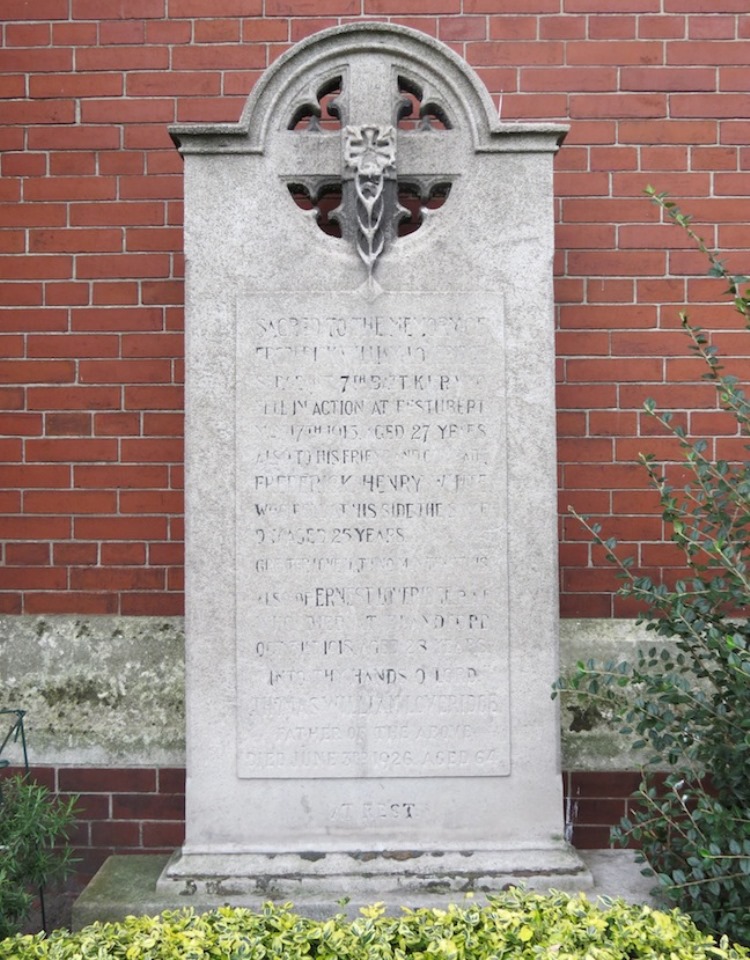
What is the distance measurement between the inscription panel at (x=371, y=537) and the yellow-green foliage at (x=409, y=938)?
2.02 feet

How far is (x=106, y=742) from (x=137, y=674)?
1.00 feet

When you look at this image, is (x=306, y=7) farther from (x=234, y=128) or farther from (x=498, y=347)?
(x=498, y=347)

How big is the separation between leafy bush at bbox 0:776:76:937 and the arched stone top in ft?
7.59

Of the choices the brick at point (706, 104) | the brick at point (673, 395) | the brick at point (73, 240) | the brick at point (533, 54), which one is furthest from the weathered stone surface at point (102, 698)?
the brick at point (706, 104)

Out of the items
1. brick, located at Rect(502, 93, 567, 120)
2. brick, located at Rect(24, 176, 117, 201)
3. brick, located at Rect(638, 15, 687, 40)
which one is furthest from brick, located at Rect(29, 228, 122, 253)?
brick, located at Rect(638, 15, 687, 40)

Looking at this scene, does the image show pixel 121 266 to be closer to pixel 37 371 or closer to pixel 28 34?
pixel 37 371

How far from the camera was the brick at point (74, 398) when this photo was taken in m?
3.91

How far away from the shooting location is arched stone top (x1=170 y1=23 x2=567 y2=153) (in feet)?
10.6

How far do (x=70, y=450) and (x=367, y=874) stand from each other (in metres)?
2.08

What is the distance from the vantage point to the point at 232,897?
2.97 metres

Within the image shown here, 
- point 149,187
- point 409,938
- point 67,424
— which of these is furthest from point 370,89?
point 409,938

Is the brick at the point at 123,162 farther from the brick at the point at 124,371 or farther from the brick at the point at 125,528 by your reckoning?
the brick at the point at 125,528

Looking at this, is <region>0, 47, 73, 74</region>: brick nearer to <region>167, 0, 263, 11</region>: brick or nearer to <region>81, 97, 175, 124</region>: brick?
<region>81, 97, 175, 124</region>: brick

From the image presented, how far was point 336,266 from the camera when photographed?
324 cm
